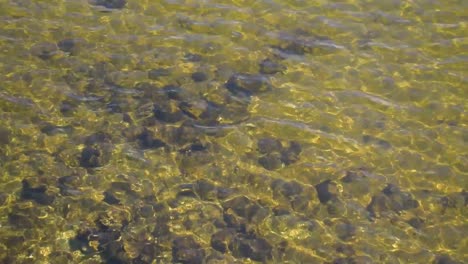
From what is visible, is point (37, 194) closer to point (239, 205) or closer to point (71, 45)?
point (239, 205)

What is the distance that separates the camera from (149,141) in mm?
11391

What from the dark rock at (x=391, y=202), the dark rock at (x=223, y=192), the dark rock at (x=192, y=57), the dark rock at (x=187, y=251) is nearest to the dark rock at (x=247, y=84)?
the dark rock at (x=192, y=57)

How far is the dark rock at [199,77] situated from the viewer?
12889 mm

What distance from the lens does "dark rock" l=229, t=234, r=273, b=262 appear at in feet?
31.2

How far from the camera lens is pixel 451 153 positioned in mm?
11297

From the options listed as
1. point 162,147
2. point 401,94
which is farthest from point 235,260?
point 401,94

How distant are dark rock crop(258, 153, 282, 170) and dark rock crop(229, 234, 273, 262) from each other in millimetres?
1818

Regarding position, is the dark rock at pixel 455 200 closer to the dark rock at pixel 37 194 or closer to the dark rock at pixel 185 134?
the dark rock at pixel 185 134

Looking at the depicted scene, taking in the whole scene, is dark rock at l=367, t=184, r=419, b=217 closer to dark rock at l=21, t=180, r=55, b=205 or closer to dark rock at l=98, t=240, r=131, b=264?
dark rock at l=98, t=240, r=131, b=264

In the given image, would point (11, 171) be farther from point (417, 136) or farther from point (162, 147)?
point (417, 136)

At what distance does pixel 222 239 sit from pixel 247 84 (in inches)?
174

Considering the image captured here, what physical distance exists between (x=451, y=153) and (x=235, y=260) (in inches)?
212

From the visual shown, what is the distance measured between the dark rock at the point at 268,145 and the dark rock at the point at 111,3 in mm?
6396

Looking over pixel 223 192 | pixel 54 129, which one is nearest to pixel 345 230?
pixel 223 192
